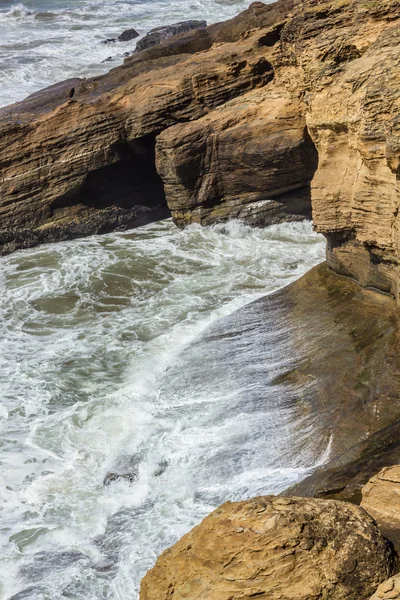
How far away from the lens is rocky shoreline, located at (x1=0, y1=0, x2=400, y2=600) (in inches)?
186

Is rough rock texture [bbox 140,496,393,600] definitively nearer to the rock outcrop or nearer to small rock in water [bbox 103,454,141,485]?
small rock in water [bbox 103,454,141,485]

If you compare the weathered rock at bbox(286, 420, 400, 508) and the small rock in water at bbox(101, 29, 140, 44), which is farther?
the small rock in water at bbox(101, 29, 140, 44)

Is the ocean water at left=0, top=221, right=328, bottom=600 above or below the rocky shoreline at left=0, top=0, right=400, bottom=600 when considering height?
below

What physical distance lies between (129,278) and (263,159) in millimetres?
3019

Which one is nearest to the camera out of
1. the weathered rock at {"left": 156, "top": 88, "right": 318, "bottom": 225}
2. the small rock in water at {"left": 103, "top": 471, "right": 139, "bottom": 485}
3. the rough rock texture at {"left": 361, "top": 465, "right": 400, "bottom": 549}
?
the rough rock texture at {"left": 361, "top": 465, "right": 400, "bottom": 549}

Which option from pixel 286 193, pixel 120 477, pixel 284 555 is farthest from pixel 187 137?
pixel 284 555

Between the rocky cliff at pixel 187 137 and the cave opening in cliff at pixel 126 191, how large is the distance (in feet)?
0.08

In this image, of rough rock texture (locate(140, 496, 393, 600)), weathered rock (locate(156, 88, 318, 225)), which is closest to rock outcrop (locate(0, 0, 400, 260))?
weathered rock (locate(156, 88, 318, 225))

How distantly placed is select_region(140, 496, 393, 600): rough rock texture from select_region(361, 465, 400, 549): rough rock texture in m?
0.30

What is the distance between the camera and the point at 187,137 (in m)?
14.6

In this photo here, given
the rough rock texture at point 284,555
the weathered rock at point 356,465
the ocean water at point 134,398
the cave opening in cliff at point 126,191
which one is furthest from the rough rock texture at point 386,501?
the cave opening in cliff at point 126,191

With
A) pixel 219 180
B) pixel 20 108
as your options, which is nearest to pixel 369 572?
pixel 219 180

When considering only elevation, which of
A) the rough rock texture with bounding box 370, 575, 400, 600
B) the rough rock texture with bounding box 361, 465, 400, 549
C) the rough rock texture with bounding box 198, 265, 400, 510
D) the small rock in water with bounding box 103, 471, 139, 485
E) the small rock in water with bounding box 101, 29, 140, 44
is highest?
the small rock in water with bounding box 101, 29, 140, 44

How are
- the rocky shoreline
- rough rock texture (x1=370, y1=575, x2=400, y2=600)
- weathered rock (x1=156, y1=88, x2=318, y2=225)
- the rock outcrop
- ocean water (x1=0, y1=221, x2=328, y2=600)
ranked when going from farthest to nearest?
weathered rock (x1=156, y1=88, x2=318, y2=225) → the rock outcrop → ocean water (x1=0, y1=221, x2=328, y2=600) → the rocky shoreline → rough rock texture (x1=370, y1=575, x2=400, y2=600)
